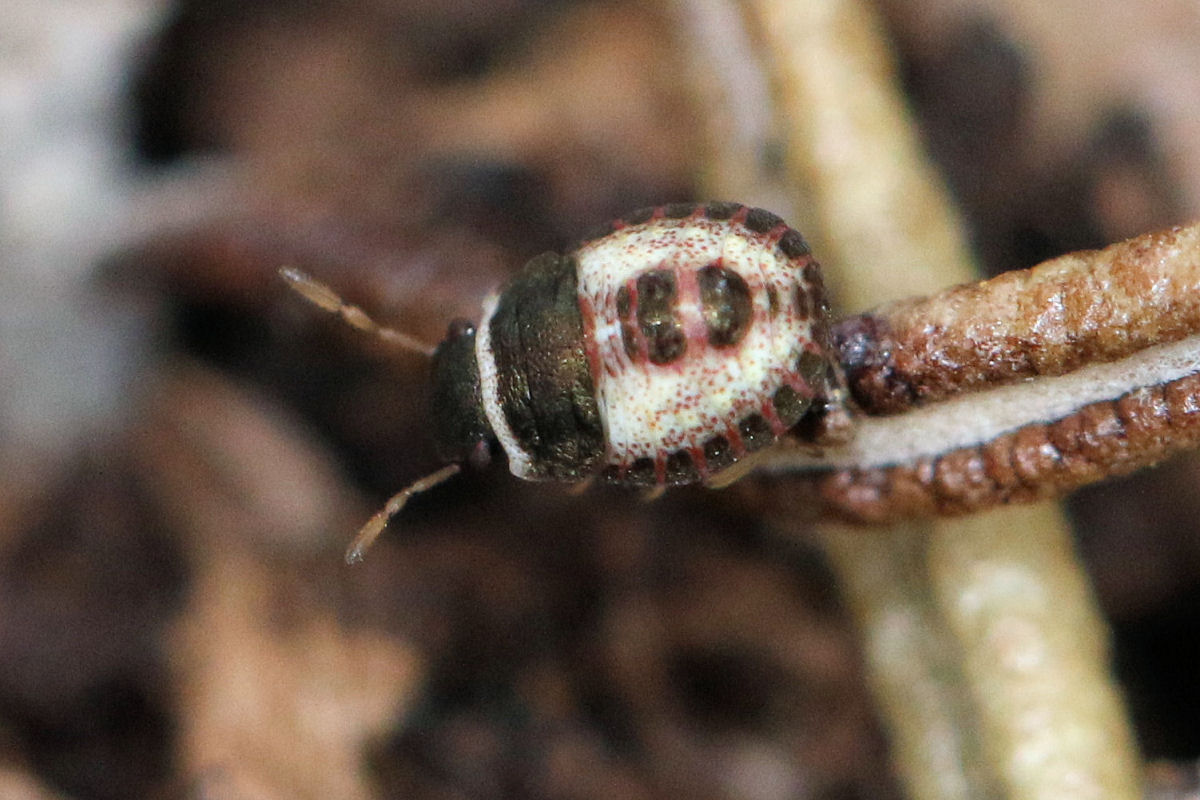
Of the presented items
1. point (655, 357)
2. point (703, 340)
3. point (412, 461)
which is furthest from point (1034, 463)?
point (412, 461)

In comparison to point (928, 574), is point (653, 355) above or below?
above

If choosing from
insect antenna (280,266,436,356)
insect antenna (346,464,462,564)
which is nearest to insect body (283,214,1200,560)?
insect antenna (346,464,462,564)

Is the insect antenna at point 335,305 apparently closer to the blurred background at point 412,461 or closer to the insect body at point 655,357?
the blurred background at point 412,461

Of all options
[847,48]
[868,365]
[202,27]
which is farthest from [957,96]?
[202,27]

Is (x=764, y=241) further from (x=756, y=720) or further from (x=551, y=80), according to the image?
(x=551, y=80)

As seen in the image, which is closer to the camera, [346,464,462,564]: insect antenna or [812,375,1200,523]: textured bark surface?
[812,375,1200,523]: textured bark surface

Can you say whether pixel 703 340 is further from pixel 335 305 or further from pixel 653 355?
pixel 335 305

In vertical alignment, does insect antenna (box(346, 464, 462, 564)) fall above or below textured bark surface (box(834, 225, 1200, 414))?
below

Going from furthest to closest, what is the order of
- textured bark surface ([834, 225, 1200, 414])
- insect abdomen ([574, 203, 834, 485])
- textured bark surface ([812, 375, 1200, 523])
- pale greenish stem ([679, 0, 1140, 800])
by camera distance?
pale greenish stem ([679, 0, 1140, 800]), insect abdomen ([574, 203, 834, 485]), textured bark surface ([812, 375, 1200, 523]), textured bark surface ([834, 225, 1200, 414])

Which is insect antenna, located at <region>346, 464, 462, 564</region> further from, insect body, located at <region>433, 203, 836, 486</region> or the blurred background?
the blurred background
